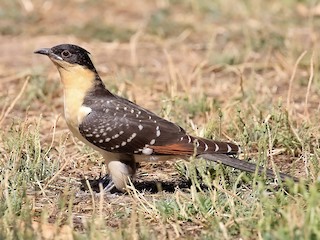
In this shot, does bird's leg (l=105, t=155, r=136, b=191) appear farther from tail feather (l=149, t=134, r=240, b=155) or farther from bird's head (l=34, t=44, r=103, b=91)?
bird's head (l=34, t=44, r=103, b=91)

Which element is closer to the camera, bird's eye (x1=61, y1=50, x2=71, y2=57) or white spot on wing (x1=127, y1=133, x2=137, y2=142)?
white spot on wing (x1=127, y1=133, x2=137, y2=142)

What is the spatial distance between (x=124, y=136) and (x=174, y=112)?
1669 millimetres

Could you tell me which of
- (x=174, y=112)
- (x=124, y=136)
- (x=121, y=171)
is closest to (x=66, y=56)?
(x=124, y=136)

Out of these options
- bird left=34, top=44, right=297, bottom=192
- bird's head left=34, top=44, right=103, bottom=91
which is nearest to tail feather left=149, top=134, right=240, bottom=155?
bird left=34, top=44, right=297, bottom=192

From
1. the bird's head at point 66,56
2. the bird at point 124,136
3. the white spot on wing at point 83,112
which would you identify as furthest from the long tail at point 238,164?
the bird's head at point 66,56

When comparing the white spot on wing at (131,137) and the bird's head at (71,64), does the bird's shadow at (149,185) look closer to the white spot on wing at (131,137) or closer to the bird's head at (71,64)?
the white spot on wing at (131,137)

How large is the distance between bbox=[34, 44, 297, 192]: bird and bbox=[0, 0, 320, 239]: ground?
139 millimetres

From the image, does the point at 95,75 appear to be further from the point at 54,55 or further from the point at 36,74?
the point at 36,74

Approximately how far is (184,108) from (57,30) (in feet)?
13.3

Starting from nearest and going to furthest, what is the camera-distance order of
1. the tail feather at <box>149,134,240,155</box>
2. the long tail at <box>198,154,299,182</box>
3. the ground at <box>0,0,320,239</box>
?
the ground at <box>0,0,320,239</box> → the long tail at <box>198,154,299,182</box> → the tail feather at <box>149,134,240,155</box>

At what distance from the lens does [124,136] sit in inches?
237

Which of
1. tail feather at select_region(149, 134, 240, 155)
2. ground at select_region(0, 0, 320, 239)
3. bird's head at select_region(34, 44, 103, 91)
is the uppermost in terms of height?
bird's head at select_region(34, 44, 103, 91)

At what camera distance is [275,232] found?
462cm

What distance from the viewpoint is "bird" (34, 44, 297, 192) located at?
19.8ft
